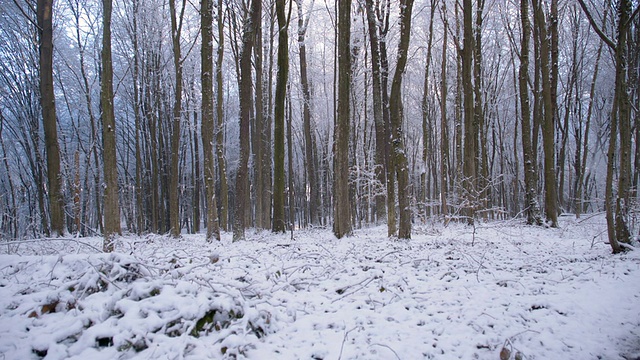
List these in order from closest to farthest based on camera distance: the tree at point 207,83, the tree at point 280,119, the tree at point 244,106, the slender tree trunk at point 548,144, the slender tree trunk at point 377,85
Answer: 1. the tree at point 207,83
2. the tree at point 244,106
3. the slender tree trunk at point 548,144
4. the tree at point 280,119
5. the slender tree trunk at point 377,85

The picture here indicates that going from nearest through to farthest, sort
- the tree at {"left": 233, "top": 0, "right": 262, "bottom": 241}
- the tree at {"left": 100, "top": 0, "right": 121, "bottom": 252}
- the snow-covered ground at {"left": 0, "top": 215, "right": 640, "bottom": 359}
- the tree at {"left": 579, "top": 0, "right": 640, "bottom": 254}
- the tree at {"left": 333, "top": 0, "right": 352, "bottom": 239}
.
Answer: the snow-covered ground at {"left": 0, "top": 215, "right": 640, "bottom": 359} → the tree at {"left": 579, "top": 0, "right": 640, "bottom": 254} → the tree at {"left": 100, "top": 0, "right": 121, "bottom": 252} → the tree at {"left": 333, "top": 0, "right": 352, "bottom": 239} → the tree at {"left": 233, "top": 0, "right": 262, "bottom": 241}

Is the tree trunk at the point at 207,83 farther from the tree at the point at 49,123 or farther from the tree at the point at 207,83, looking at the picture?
the tree at the point at 49,123

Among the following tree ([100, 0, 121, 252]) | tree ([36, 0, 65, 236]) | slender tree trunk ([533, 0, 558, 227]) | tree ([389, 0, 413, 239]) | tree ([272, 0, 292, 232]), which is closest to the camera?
tree ([100, 0, 121, 252])

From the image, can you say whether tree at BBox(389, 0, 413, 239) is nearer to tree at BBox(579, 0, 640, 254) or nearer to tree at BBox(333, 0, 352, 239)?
tree at BBox(333, 0, 352, 239)

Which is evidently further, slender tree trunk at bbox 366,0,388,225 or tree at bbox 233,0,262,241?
slender tree trunk at bbox 366,0,388,225

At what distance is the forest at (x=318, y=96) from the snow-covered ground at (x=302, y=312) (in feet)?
9.03

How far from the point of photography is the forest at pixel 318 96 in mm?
8523

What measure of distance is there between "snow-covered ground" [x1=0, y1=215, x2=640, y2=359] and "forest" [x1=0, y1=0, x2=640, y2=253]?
108 inches

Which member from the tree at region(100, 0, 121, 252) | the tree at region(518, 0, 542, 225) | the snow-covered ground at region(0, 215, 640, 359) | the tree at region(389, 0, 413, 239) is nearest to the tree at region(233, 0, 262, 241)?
the tree at region(100, 0, 121, 252)

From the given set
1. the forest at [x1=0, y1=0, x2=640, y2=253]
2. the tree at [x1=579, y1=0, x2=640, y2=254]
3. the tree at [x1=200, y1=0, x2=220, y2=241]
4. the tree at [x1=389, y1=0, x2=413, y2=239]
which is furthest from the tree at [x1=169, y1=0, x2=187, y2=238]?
the tree at [x1=579, y1=0, x2=640, y2=254]

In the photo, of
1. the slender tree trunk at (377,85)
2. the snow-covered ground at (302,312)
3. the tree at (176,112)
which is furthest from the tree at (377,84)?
the snow-covered ground at (302,312)

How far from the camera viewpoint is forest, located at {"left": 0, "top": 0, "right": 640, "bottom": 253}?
8.52m

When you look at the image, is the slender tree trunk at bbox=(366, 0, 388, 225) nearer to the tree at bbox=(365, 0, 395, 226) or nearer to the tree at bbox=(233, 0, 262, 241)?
the tree at bbox=(365, 0, 395, 226)

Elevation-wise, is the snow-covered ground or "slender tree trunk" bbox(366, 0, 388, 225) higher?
"slender tree trunk" bbox(366, 0, 388, 225)
